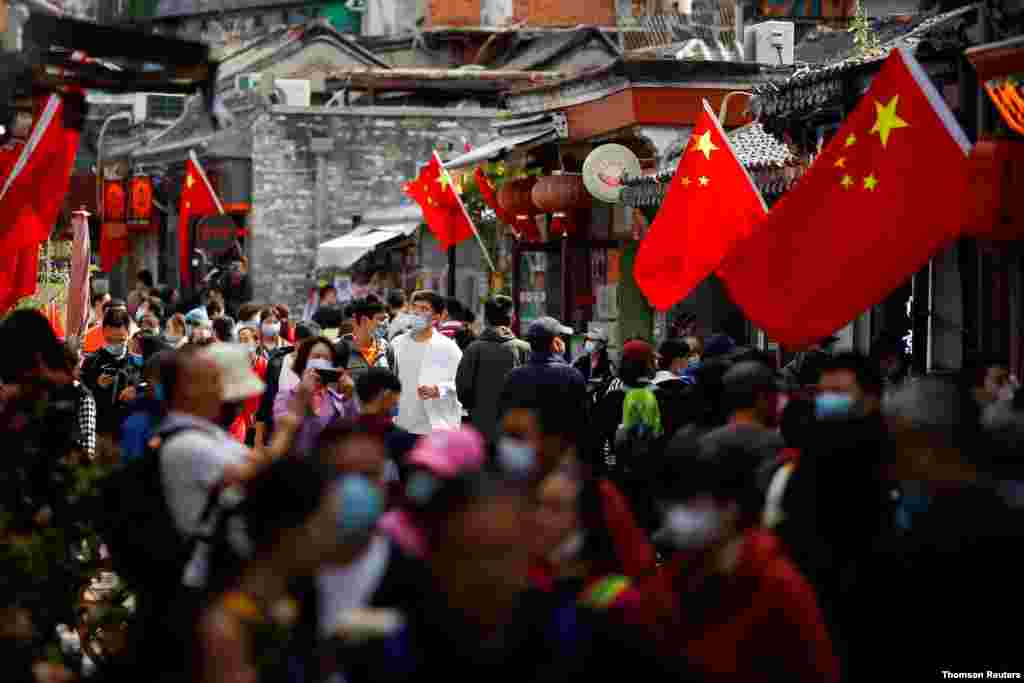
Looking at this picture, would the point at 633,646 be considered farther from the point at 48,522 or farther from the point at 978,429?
the point at 48,522

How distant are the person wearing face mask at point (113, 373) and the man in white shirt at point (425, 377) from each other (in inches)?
71.7

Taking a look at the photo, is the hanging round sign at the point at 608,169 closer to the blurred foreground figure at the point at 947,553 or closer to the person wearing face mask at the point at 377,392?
the person wearing face mask at the point at 377,392

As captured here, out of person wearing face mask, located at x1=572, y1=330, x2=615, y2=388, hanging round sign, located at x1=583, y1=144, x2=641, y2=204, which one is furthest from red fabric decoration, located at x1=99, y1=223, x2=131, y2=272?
person wearing face mask, located at x1=572, y1=330, x2=615, y2=388

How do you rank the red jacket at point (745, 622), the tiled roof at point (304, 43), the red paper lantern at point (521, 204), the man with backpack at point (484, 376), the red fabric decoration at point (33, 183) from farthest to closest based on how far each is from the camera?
1. the tiled roof at point (304, 43)
2. the red paper lantern at point (521, 204)
3. the man with backpack at point (484, 376)
4. the red fabric decoration at point (33, 183)
5. the red jacket at point (745, 622)

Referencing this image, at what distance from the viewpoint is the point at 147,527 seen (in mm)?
6570

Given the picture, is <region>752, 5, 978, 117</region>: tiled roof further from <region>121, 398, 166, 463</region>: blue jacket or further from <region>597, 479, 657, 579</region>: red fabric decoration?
<region>121, 398, 166, 463</region>: blue jacket

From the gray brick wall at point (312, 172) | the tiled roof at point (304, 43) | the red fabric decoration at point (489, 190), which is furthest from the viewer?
the tiled roof at point (304, 43)

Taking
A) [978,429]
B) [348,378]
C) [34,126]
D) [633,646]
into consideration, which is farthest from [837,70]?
[633,646]

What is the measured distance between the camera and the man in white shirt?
13.6 meters

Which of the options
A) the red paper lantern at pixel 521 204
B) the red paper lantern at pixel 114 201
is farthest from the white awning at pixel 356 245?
the red paper lantern at pixel 521 204

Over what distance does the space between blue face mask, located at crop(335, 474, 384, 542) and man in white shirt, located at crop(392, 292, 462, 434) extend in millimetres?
8890

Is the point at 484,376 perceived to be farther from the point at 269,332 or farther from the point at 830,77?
the point at 269,332

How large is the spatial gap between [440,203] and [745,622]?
19.0 meters

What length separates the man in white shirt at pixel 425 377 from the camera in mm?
13594
